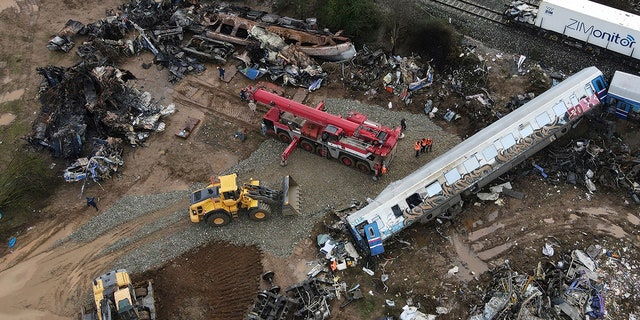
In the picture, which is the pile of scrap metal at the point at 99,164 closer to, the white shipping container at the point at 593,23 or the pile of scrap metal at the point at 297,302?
the pile of scrap metal at the point at 297,302

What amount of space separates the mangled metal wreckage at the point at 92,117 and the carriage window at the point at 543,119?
17.3m

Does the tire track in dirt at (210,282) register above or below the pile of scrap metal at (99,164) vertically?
below

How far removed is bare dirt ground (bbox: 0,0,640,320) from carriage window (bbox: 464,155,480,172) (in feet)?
6.11

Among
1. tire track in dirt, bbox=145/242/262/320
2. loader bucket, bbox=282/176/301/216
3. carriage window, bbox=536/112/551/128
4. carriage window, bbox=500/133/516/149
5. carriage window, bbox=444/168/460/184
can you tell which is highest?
carriage window, bbox=536/112/551/128

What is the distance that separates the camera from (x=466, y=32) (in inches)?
1060

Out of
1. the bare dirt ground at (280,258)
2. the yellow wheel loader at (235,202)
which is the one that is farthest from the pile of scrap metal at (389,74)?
the yellow wheel loader at (235,202)

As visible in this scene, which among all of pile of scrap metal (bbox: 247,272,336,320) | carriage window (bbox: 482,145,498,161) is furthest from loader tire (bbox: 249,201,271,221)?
carriage window (bbox: 482,145,498,161)

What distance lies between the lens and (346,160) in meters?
21.7

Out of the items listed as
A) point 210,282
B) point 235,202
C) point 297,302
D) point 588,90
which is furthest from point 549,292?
point 210,282

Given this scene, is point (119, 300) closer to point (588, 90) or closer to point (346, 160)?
point (346, 160)

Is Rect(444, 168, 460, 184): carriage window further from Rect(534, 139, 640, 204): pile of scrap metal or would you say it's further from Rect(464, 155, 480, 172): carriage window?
Rect(534, 139, 640, 204): pile of scrap metal

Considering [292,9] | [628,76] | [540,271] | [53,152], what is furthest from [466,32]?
[53,152]

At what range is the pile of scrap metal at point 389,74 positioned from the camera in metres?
24.7

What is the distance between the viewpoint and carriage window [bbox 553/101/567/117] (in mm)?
20484
